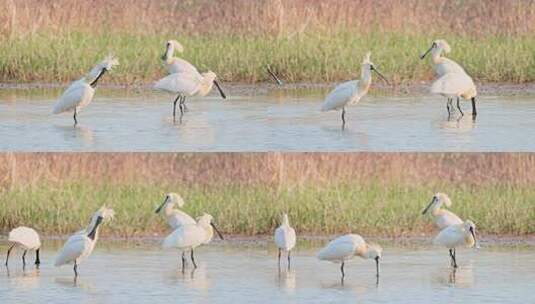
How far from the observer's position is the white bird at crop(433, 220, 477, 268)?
1733 cm

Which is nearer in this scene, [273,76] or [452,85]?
[452,85]

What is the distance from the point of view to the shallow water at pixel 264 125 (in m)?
16.4

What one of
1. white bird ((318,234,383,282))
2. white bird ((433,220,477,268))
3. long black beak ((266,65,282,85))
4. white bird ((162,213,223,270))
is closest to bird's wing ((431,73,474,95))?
white bird ((433,220,477,268))

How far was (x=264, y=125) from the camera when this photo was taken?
17.4 meters

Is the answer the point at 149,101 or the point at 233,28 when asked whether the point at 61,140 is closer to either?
the point at 149,101

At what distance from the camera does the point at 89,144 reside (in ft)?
54.0

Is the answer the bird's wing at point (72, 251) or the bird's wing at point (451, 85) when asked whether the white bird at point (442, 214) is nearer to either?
the bird's wing at point (451, 85)

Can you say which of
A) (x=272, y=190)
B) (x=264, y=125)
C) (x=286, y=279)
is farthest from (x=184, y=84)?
(x=272, y=190)

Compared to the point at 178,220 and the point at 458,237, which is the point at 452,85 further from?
the point at 178,220

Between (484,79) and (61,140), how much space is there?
5803 millimetres

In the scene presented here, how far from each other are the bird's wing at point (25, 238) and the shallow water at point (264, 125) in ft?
2.96

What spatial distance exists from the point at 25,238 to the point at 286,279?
2481 mm

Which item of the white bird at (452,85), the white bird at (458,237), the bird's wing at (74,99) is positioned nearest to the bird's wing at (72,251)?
the bird's wing at (74,99)

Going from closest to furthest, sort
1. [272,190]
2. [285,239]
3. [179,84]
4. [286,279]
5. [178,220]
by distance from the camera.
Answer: [286,279] → [285,239] → [179,84] → [178,220] → [272,190]
